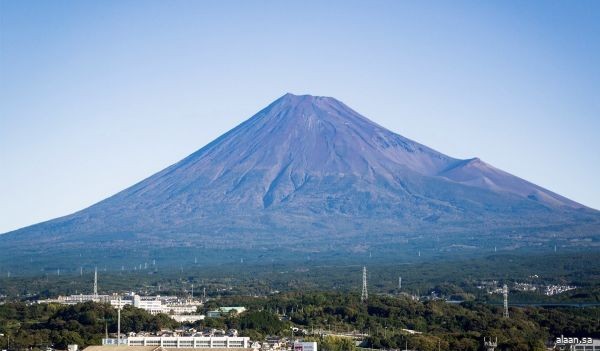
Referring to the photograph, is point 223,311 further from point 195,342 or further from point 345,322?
point 195,342

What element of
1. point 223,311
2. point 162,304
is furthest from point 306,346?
point 162,304

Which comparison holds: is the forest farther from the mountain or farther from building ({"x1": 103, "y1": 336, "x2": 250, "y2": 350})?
the mountain

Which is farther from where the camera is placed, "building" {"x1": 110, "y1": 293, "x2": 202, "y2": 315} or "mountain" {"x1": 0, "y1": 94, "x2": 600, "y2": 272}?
"mountain" {"x1": 0, "y1": 94, "x2": 600, "y2": 272}

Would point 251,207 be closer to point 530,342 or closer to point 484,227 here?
point 484,227

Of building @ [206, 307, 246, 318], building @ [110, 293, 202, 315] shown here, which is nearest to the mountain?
building @ [110, 293, 202, 315]

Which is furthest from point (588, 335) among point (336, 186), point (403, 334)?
point (336, 186)

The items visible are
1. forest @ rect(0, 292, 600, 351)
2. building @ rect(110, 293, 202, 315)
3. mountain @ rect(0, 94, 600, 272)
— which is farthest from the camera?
mountain @ rect(0, 94, 600, 272)
